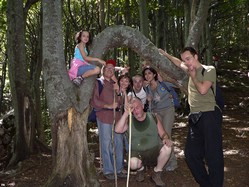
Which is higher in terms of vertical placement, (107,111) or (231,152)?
(107,111)

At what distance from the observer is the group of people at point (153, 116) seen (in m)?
4.64

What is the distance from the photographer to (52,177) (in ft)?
17.7

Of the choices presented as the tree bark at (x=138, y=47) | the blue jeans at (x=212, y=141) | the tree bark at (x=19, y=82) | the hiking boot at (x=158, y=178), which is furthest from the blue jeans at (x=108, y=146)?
the tree bark at (x=19, y=82)

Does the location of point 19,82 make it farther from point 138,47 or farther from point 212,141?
point 212,141

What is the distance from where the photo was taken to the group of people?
4637 mm

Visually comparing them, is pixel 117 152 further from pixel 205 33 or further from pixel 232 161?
pixel 205 33

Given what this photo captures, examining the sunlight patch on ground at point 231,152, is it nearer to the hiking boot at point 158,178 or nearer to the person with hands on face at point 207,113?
the hiking boot at point 158,178

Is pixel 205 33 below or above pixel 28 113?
above

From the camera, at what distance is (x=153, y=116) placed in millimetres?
5598

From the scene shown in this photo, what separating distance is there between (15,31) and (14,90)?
1555 millimetres

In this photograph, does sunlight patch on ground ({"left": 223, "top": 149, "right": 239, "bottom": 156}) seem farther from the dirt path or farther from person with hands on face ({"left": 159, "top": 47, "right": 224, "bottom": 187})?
person with hands on face ({"left": 159, "top": 47, "right": 224, "bottom": 187})

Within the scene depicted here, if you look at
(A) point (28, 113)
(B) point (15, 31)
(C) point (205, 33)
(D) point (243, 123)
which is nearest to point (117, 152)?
(A) point (28, 113)

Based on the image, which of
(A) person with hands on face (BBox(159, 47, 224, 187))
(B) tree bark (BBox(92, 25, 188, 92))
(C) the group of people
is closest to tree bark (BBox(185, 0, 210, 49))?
(C) the group of people

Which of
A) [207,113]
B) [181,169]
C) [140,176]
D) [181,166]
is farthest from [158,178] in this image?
[207,113]
